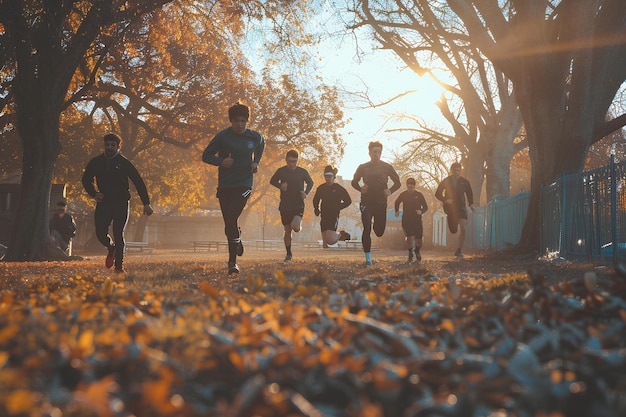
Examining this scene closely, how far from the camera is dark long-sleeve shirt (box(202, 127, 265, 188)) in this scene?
891cm

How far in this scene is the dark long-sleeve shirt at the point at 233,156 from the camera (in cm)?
891

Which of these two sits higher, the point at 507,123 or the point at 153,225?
the point at 507,123

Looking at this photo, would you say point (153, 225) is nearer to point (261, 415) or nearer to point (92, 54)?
point (92, 54)

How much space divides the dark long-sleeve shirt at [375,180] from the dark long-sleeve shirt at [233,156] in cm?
300

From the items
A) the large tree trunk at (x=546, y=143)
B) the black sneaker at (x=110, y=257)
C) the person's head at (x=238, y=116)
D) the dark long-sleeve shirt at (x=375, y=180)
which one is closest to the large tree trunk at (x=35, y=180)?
the black sneaker at (x=110, y=257)

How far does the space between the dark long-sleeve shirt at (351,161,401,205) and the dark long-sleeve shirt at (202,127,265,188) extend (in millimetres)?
2998

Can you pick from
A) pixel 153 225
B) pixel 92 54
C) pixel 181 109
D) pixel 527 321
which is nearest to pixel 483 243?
pixel 181 109

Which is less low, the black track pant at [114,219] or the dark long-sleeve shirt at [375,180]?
the dark long-sleeve shirt at [375,180]

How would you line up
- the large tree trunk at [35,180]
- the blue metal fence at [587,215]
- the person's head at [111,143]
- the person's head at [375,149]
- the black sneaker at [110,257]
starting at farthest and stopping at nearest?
the large tree trunk at [35,180]
the person's head at [375,149]
the blue metal fence at [587,215]
the black sneaker at [110,257]
the person's head at [111,143]

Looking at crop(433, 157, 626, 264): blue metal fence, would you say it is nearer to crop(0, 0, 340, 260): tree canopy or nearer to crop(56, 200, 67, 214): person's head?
crop(0, 0, 340, 260): tree canopy

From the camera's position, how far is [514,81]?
550 inches

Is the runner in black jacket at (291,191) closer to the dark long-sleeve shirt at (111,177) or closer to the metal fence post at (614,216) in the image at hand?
the dark long-sleeve shirt at (111,177)

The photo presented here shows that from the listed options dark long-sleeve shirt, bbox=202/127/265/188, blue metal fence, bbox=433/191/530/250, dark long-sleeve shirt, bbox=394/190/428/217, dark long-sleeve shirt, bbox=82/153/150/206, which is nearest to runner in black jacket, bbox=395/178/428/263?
dark long-sleeve shirt, bbox=394/190/428/217

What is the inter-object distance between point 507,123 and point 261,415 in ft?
91.1
